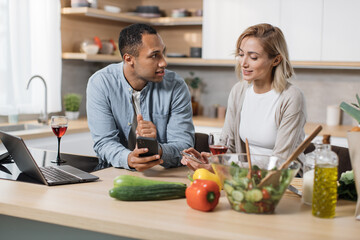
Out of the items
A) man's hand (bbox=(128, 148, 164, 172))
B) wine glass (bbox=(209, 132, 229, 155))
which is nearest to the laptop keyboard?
man's hand (bbox=(128, 148, 164, 172))

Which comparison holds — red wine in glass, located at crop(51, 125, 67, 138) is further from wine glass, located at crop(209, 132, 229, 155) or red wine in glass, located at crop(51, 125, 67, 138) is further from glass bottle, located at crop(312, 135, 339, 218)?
glass bottle, located at crop(312, 135, 339, 218)

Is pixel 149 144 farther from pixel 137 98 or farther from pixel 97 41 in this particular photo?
pixel 97 41

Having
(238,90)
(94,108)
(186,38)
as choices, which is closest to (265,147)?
(238,90)

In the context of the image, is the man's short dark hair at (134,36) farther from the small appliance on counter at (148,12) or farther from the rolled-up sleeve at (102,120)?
the small appliance on counter at (148,12)

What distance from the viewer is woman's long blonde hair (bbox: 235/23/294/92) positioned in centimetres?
253

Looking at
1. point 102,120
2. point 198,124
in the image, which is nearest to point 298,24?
point 198,124

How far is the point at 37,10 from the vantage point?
13.2ft

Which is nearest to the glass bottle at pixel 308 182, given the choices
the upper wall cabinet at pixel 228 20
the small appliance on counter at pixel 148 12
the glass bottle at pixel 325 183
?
the glass bottle at pixel 325 183

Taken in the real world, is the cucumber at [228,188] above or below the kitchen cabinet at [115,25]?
below

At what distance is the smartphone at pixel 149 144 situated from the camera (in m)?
1.95

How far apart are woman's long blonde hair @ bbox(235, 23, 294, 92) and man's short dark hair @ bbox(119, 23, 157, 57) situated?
521 millimetres

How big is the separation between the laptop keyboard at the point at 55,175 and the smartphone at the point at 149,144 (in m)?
0.30

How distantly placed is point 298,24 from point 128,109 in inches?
88.4

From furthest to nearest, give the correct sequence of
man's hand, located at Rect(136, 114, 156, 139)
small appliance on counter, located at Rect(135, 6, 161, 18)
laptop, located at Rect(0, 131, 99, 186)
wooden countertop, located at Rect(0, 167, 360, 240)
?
small appliance on counter, located at Rect(135, 6, 161, 18), man's hand, located at Rect(136, 114, 156, 139), laptop, located at Rect(0, 131, 99, 186), wooden countertop, located at Rect(0, 167, 360, 240)
